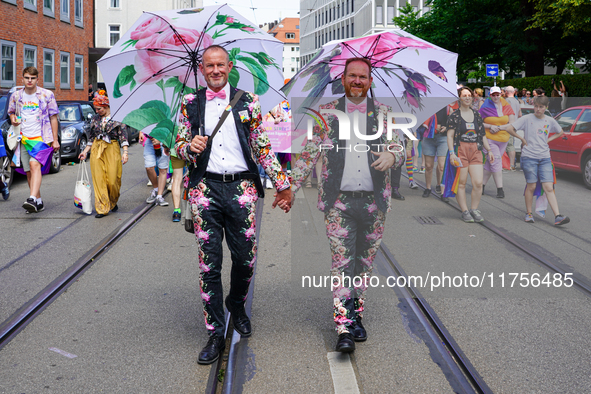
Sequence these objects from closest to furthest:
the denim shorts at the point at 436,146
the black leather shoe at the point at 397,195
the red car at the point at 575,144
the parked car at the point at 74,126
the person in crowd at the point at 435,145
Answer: the black leather shoe at the point at 397,195, the person in crowd at the point at 435,145, the denim shorts at the point at 436,146, the red car at the point at 575,144, the parked car at the point at 74,126

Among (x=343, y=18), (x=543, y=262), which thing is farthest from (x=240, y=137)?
(x=343, y=18)

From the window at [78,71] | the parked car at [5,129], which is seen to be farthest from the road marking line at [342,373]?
the window at [78,71]

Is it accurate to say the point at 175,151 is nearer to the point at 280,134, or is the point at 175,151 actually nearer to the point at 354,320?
the point at 354,320

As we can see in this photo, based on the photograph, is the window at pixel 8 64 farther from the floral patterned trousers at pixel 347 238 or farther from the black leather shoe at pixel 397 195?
the floral patterned trousers at pixel 347 238

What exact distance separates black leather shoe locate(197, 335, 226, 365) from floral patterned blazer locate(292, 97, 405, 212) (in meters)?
1.07

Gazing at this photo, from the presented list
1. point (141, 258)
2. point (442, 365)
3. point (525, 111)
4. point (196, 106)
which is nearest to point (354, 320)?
point (442, 365)

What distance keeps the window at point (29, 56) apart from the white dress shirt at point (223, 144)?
88.8ft

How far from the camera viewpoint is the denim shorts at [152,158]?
984 centimetres

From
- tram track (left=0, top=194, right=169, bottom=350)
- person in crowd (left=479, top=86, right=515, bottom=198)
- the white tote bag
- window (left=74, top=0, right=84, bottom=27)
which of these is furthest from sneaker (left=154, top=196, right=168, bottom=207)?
window (left=74, top=0, right=84, bottom=27)

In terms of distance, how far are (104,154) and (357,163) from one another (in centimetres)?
561

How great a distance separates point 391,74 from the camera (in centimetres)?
468

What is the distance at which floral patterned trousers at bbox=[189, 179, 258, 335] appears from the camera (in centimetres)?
414

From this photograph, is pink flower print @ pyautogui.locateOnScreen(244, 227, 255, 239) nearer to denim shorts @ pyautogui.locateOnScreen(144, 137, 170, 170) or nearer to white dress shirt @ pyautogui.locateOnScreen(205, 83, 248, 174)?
white dress shirt @ pyautogui.locateOnScreen(205, 83, 248, 174)

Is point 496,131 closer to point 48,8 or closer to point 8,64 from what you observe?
point 8,64
